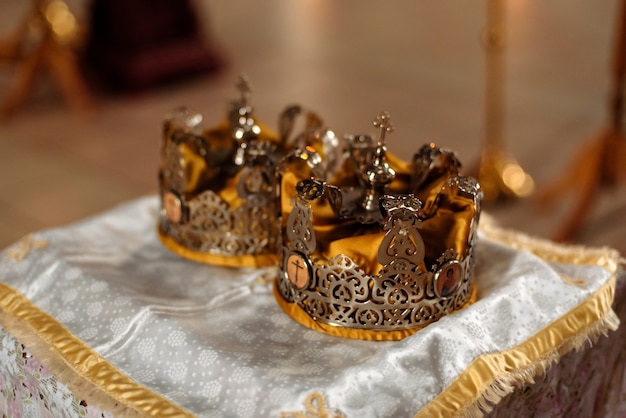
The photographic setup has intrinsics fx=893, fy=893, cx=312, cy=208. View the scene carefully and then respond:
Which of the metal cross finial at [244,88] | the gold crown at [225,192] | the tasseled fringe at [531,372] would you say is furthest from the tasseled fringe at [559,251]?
the metal cross finial at [244,88]

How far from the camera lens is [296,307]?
1341 millimetres

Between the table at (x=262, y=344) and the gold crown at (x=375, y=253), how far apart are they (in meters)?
0.04

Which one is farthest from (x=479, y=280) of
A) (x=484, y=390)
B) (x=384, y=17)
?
(x=384, y=17)

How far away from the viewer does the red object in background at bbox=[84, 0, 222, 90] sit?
4254mm

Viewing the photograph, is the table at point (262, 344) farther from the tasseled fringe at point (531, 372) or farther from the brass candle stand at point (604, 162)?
the brass candle stand at point (604, 162)

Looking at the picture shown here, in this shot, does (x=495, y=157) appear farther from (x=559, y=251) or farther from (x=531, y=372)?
(x=531, y=372)

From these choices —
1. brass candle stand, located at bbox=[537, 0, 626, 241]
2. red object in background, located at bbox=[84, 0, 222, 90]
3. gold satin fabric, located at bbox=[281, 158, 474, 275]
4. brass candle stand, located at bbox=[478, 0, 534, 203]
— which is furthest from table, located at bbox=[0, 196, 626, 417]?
red object in background, located at bbox=[84, 0, 222, 90]

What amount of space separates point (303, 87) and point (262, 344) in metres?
3.03

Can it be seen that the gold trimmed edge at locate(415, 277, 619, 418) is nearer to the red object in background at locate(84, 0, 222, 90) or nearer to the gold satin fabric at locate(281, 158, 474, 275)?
the gold satin fabric at locate(281, 158, 474, 275)

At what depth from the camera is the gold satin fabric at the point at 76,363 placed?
1.17 meters

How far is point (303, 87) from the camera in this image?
422 centimetres

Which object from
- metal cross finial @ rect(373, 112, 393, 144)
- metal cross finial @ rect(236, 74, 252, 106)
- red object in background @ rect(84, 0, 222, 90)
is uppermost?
metal cross finial @ rect(373, 112, 393, 144)

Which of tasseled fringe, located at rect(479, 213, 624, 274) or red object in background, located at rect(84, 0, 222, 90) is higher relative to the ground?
tasseled fringe, located at rect(479, 213, 624, 274)

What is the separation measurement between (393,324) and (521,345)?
0.61 feet
